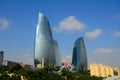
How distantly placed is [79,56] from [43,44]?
20.6m

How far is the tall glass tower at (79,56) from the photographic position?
103m

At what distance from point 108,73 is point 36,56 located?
2979 centimetres

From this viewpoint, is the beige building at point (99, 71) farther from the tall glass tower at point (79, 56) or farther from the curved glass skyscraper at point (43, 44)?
the curved glass skyscraper at point (43, 44)

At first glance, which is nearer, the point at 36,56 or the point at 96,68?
the point at 96,68

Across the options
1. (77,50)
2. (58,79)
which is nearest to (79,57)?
(77,50)

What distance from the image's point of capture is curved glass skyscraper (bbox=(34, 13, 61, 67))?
91.4 metres

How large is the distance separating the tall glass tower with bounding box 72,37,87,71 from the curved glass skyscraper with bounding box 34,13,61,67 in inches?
536

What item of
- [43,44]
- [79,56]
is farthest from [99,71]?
[43,44]

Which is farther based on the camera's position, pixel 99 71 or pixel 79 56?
pixel 79 56

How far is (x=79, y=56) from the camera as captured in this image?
10375 centimetres

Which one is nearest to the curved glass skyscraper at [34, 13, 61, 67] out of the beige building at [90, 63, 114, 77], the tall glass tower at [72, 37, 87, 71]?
the tall glass tower at [72, 37, 87, 71]

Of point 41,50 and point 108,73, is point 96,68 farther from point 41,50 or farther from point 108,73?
point 41,50

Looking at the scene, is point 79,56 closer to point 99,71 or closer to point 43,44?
point 43,44

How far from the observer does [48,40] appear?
93688mm
